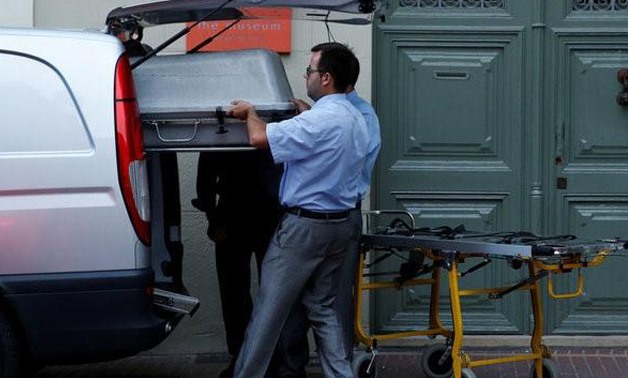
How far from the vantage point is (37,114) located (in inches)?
252

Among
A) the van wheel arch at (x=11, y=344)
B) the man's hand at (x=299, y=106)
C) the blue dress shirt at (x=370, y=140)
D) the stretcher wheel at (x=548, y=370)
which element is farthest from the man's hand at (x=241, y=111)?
the stretcher wheel at (x=548, y=370)

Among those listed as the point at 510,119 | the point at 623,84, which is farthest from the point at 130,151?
the point at 623,84

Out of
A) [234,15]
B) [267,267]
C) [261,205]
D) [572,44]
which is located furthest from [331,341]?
[572,44]

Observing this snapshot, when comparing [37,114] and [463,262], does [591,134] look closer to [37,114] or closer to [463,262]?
[463,262]

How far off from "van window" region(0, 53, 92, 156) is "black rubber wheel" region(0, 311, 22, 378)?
0.83 m

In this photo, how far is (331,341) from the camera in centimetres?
685

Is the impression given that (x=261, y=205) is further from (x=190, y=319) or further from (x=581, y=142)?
(x=581, y=142)

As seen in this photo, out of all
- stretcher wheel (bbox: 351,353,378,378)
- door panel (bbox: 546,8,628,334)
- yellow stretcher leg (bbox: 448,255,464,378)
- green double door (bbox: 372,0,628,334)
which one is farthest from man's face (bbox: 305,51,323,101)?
door panel (bbox: 546,8,628,334)

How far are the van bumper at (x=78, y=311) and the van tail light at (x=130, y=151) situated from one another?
0.28 metres

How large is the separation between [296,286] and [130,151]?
1074 mm

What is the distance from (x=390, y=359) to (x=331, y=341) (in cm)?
193

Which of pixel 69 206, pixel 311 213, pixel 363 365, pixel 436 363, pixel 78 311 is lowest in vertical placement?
pixel 436 363

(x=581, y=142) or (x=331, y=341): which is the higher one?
(x=581, y=142)

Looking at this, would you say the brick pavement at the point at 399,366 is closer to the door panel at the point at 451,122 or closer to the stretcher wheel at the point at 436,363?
the stretcher wheel at the point at 436,363
